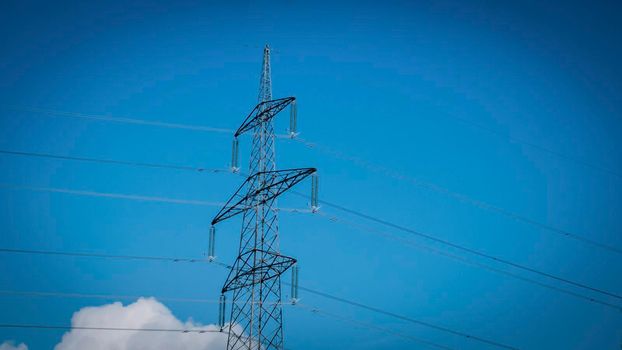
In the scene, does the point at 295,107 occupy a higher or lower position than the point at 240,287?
higher

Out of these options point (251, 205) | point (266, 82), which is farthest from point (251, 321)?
point (266, 82)

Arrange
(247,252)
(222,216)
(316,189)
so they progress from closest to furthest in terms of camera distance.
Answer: (316,189) < (247,252) < (222,216)

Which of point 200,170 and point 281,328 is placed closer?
point 281,328

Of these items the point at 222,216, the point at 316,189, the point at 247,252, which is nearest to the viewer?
the point at 316,189

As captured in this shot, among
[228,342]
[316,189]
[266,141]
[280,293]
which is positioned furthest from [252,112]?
[228,342]

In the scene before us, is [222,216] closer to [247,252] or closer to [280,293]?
[247,252]

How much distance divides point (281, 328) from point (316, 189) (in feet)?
25.5

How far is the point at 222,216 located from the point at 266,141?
4903 millimetres

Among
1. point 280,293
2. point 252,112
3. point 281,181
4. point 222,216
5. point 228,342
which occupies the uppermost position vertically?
point 252,112

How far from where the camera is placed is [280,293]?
116 feet

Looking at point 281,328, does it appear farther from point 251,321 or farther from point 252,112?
point 252,112

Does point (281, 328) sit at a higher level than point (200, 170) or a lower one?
lower

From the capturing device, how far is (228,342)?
34.8 m

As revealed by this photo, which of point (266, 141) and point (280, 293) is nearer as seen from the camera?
point (280, 293)
